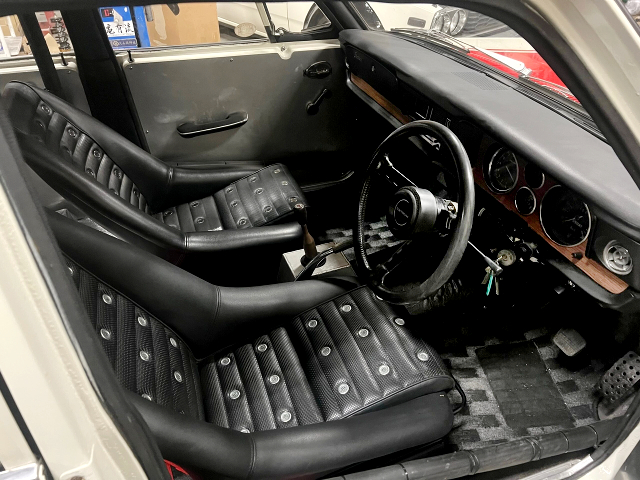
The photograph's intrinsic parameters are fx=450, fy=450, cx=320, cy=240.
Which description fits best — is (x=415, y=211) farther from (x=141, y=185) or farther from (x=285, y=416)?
(x=141, y=185)

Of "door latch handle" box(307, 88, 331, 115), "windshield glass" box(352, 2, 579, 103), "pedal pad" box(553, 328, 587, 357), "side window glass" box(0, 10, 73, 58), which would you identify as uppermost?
"side window glass" box(0, 10, 73, 58)

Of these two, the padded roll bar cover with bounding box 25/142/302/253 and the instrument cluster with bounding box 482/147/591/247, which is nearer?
the instrument cluster with bounding box 482/147/591/247


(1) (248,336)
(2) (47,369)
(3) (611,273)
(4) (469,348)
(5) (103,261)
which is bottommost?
(4) (469,348)

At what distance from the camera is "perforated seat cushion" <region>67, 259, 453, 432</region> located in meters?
0.96

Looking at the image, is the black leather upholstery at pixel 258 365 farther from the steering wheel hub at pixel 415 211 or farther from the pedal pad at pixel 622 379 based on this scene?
the pedal pad at pixel 622 379

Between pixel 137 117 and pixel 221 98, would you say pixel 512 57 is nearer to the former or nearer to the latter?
pixel 221 98

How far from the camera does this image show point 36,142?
1.24 meters

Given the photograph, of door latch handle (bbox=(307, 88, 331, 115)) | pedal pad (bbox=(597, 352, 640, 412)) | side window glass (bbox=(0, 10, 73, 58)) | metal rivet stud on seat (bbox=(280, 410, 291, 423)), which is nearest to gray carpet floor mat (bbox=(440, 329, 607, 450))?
pedal pad (bbox=(597, 352, 640, 412))

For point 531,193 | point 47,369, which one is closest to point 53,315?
point 47,369

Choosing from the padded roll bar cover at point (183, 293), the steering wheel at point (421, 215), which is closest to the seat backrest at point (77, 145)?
the padded roll bar cover at point (183, 293)

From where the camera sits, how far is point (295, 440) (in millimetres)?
899

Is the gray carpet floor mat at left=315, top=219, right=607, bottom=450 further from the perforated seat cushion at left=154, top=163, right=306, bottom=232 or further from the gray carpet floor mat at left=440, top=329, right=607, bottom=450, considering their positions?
the perforated seat cushion at left=154, top=163, right=306, bottom=232

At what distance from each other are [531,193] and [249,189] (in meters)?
1.16

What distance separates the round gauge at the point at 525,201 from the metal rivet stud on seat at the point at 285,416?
81 centimetres
